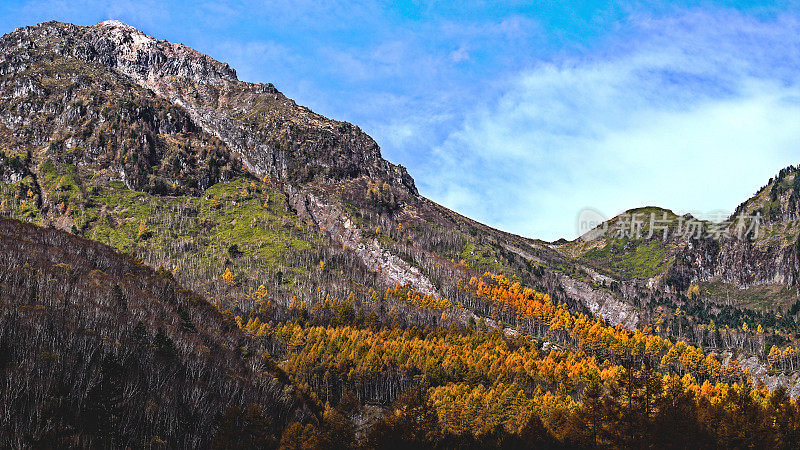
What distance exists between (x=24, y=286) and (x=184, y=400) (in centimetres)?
3455

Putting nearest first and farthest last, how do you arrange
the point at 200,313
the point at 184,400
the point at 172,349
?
1. the point at 184,400
2. the point at 172,349
3. the point at 200,313

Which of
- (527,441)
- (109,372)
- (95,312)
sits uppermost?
(95,312)

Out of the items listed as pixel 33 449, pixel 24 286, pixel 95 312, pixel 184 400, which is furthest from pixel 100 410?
pixel 24 286

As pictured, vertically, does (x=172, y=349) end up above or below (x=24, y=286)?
below

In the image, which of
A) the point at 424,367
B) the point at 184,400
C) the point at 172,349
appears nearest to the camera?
the point at 184,400

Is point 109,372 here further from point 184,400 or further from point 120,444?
point 184,400

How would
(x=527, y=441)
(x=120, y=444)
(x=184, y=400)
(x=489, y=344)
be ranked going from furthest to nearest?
(x=489, y=344) < (x=527, y=441) < (x=184, y=400) < (x=120, y=444)

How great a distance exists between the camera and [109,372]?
52594 millimetres

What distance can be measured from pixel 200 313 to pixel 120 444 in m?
79.9

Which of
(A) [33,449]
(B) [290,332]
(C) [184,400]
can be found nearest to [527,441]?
(C) [184,400]

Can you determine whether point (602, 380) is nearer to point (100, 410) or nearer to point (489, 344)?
point (489, 344)

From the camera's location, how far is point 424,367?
490ft

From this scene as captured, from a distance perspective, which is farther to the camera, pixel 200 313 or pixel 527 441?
pixel 200 313

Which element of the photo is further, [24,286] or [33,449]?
[24,286]
